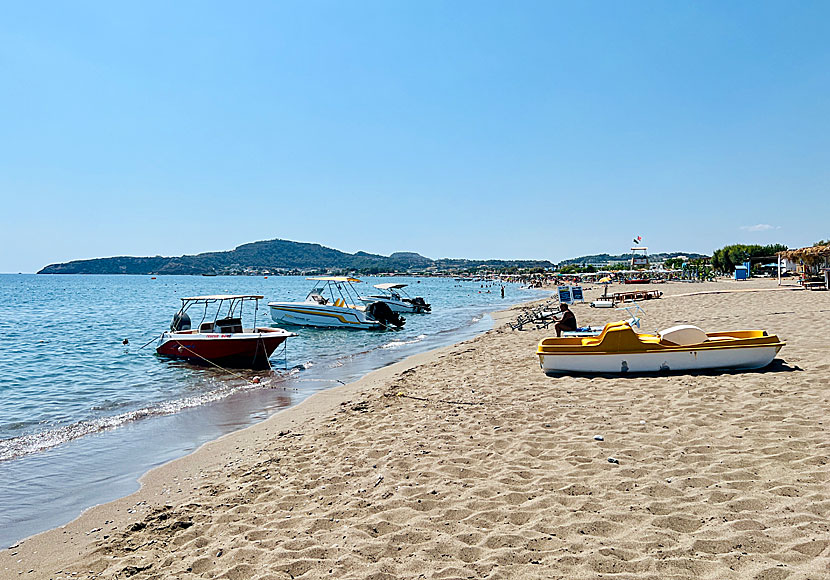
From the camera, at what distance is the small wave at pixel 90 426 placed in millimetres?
8664

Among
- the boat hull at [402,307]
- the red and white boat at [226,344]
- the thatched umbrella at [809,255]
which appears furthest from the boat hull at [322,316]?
the thatched umbrella at [809,255]

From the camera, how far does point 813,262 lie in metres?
36.6

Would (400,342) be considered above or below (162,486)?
below

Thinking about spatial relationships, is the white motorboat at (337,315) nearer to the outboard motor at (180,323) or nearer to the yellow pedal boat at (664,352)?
the outboard motor at (180,323)

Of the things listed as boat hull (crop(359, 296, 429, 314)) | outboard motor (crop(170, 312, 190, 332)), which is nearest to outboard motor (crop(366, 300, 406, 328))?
boat hull (crop(359, 296, 429, 314))

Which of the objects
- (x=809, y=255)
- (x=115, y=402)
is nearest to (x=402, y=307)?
(x=115, y=402)

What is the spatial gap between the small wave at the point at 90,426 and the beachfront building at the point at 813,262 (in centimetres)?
3212

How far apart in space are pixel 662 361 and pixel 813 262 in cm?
3629

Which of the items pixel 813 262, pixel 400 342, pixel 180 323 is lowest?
pixel 400 342

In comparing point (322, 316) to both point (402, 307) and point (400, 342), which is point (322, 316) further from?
point (402, 307)

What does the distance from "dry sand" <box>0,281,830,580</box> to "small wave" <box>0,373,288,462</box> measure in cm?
316

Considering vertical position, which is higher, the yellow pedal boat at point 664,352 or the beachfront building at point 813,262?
the beachfront building at point 813,262

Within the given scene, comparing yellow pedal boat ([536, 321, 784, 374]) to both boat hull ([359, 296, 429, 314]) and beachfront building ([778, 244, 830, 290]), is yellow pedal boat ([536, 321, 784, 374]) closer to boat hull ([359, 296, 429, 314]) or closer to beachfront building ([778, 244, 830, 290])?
beachfront building ([778, 244, 830, 290])

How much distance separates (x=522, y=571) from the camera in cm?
347
